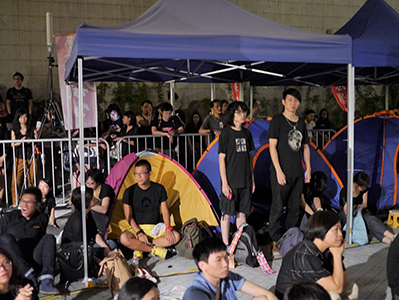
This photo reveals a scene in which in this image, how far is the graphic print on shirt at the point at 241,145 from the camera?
4898 mm

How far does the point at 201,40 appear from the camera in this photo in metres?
4.30

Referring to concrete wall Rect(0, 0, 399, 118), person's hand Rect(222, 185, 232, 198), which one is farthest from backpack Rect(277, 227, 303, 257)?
concrete wall Rect(0, 0, 399, 118)

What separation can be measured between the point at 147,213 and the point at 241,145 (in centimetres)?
134

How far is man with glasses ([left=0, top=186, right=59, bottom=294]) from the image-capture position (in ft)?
12.9

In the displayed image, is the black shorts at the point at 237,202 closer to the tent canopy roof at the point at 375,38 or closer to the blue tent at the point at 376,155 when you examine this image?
the tent canopy roof at the point at 375,38

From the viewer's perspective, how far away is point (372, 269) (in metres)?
4.45

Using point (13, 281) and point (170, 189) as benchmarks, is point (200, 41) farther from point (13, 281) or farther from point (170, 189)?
point (13, 281)

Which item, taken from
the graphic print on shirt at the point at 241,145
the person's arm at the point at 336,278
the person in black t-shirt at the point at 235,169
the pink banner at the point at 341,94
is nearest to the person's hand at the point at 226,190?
the person in black t-shirt at the point at 235,169

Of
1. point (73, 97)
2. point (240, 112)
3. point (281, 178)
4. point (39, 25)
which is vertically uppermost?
point (39, 25)

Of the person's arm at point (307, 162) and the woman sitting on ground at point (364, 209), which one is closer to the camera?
the person's arm at point (307, 162)

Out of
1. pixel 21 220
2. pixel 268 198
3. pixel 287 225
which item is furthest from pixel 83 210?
pixel 268 198

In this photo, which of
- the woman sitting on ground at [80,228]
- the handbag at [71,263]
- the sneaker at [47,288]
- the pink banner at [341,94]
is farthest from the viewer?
the pink banner at [341,94]

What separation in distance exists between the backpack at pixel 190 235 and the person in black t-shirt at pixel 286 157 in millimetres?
803

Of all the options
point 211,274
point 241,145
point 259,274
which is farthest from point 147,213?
point 211,274
